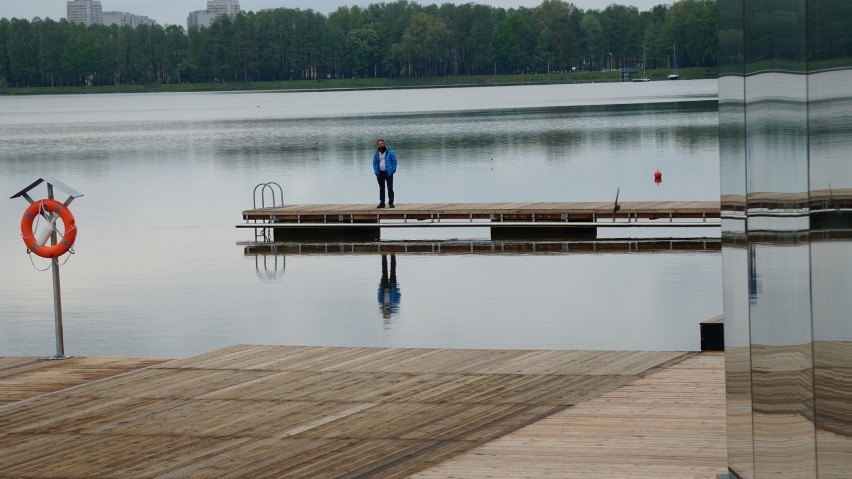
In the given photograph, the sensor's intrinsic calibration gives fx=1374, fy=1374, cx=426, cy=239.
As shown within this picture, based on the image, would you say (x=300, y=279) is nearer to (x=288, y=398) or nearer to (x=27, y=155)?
(x=288, y=398)

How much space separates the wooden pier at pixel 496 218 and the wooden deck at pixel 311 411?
42.7ft

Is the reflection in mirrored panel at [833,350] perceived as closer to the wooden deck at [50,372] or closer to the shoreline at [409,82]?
the wooden deck at [50,372]

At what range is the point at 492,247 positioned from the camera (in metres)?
22.5

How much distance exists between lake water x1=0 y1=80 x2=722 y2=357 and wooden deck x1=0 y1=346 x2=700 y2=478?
485 cm

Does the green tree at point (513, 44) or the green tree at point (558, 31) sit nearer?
the green tree at point (513, 44)

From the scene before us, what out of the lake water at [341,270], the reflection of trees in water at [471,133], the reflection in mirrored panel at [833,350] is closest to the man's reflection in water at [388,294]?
the lake water at [341,270]

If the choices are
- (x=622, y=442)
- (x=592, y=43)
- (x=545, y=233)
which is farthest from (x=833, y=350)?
(x=592, y=43)

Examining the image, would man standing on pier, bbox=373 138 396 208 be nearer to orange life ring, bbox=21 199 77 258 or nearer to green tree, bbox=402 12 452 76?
orange life ring, bbox=21 199 77 258

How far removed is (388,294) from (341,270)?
8.63 ft

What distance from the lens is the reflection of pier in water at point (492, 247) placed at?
21.7m

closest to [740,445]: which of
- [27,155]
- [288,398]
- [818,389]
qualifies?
[818,389]

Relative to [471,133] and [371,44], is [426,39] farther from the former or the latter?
[471,133]

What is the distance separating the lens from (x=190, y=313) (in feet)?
56.4

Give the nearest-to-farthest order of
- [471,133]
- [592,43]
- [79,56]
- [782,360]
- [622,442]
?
[782,360], [622,442], [471,133], [592,43], [79,56]
